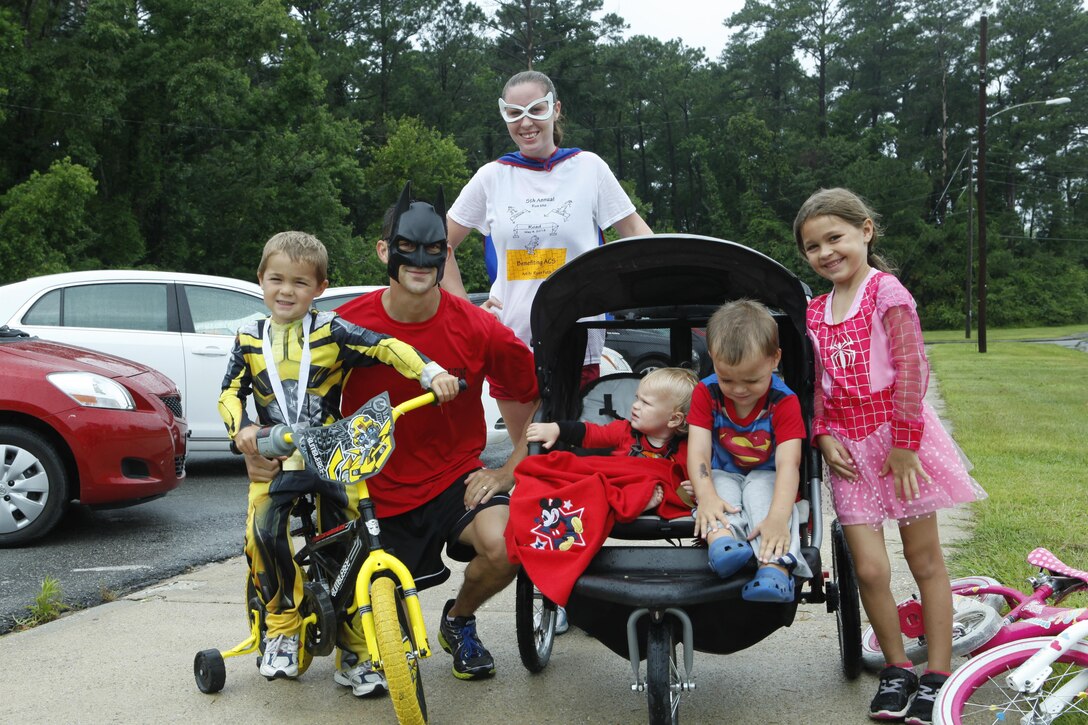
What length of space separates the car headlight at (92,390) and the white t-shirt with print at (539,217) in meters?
3.30

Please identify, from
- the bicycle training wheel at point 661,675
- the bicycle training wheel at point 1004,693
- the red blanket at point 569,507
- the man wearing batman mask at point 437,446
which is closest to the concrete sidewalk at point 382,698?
the man wearing batman mask at point 437,446

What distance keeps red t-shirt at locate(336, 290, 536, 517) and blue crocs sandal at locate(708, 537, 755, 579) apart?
4.20 feet

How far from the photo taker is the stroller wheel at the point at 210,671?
12.6ft

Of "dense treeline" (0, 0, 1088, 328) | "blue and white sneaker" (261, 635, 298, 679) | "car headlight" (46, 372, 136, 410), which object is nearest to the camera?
"blue and white sneaker" (261, 635, 298, 679)

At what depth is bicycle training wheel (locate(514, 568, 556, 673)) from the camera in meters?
3.89

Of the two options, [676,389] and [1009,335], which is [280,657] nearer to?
[676,389]

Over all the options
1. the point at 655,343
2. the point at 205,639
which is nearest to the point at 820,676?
the point at 205,639

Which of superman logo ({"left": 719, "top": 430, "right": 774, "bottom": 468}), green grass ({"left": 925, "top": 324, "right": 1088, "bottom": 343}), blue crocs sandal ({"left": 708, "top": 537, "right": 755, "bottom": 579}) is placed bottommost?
green grass ({"left": 925, "top": 324, "right": 1088, "bottom": 343})

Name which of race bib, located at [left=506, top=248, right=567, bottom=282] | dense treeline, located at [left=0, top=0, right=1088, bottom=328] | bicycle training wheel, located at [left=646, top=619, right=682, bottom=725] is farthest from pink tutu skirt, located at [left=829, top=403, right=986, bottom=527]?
dense treeline, located at [left=0, top=0, right=1088, bottom=328]

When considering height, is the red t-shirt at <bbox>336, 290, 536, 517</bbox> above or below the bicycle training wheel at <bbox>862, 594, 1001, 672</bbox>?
above

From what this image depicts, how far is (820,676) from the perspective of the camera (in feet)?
13.2

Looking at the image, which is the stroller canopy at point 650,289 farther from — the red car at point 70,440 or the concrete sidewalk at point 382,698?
the red car at point 70,440

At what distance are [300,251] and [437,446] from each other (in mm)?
911

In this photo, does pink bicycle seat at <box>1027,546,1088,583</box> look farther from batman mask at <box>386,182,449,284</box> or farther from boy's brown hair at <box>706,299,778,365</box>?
batman mask at <box>386,182,449,284</box>
